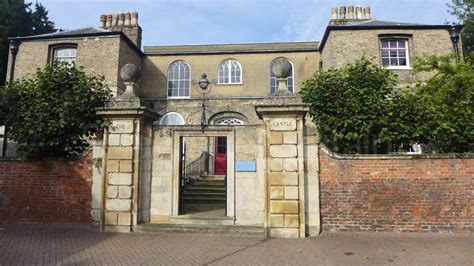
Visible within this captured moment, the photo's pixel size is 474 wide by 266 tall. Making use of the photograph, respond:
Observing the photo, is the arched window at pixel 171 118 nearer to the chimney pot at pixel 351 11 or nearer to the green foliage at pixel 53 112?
the green foliage at pixel 53 112

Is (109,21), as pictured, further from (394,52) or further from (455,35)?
(455,35)

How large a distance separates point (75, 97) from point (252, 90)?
12732 millimetres

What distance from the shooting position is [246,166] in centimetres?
895

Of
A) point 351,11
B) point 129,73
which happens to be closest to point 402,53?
point 351,11

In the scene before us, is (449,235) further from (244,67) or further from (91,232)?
(244,67)

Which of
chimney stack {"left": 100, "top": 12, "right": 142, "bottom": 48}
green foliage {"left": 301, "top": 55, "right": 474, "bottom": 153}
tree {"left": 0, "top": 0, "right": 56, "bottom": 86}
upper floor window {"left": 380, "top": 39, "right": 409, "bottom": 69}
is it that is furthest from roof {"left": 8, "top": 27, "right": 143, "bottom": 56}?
upper floor window {"left": 380, "top": 39, "right": 409, "bottom": 69}

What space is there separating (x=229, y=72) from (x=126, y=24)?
764 centimetres

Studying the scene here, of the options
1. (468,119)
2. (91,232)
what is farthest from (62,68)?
(468,119)

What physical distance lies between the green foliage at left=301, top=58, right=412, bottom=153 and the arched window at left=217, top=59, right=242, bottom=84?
11427 mm

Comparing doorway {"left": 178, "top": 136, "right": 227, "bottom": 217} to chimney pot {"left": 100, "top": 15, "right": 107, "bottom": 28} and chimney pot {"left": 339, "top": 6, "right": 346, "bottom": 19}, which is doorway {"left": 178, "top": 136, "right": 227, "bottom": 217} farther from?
chimney pot {"left": 339, "top": 6, "right": 346, "bottom": 19}

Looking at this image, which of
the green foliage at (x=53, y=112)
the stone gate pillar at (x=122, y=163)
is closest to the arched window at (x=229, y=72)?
the green foliage at (x=53, y=112)

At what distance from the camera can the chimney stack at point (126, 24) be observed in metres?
22.3

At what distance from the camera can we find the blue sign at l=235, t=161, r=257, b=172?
892cm

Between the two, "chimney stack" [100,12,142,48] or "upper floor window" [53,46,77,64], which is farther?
"chimney stack" [100,12,142,48]
